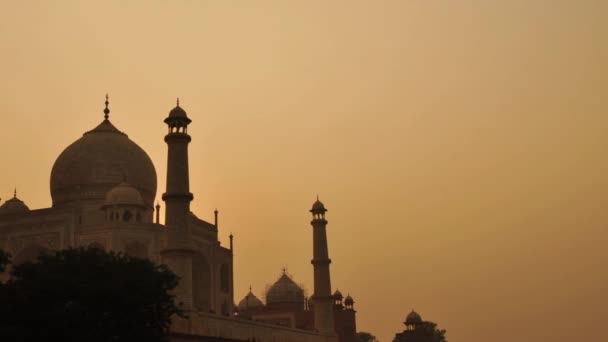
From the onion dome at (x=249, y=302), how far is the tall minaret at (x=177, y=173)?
26460mm

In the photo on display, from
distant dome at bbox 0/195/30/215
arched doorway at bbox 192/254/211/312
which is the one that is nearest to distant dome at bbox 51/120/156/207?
distant dome at bbox 0/195/30/215

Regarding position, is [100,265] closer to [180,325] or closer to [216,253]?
[180,325]

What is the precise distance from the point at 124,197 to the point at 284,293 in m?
19.5

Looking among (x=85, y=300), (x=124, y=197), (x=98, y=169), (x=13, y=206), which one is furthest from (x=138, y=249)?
(x=85, y=300)

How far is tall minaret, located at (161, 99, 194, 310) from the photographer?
31828 mm

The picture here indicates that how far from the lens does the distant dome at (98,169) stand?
43.4 metres

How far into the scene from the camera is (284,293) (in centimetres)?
5712

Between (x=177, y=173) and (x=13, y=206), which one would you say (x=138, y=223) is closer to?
(x=177, y=173)

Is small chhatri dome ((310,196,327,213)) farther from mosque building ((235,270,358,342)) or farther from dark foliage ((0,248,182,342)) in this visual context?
A: dark foliage ((0,248,182,342))

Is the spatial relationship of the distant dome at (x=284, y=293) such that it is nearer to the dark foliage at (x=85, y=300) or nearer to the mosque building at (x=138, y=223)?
the mosque building at (x=138, y=223)

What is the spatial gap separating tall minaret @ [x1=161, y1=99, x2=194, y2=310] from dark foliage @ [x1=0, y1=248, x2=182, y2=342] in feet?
19.4

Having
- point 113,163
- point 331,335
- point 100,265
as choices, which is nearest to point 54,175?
point 113,163

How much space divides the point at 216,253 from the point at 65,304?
68.2 ft

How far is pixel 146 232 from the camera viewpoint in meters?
39.5
